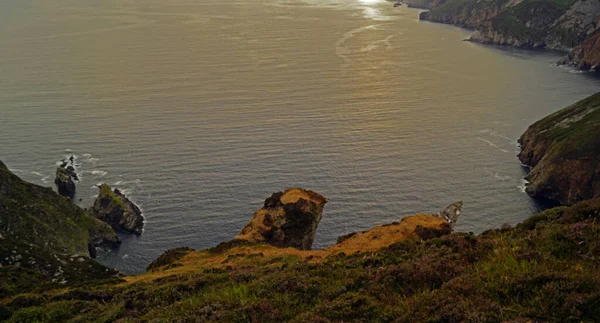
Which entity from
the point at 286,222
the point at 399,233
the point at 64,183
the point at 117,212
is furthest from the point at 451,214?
the point at 64,183

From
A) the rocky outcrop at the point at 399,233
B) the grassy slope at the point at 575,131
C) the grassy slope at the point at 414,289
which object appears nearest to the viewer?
the grassy slope at the point at 414,289

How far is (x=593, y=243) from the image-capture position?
1950 centimetres

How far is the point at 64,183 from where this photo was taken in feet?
275

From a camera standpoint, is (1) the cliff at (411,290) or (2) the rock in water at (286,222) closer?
(1) the cliff at (411,290)

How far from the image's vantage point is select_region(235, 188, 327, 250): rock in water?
186 feet

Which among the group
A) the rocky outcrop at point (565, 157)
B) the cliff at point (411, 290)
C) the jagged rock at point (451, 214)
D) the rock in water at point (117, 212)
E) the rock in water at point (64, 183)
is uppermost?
the cliff at point (411, 290)

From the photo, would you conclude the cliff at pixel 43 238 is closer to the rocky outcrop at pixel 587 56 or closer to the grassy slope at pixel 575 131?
the grassy slope at pixel 575 131

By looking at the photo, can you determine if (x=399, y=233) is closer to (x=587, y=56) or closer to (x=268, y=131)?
(x=268, y=131)

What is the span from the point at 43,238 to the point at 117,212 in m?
15.3

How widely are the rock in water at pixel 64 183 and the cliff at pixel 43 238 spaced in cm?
969

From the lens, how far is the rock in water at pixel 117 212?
75188mm

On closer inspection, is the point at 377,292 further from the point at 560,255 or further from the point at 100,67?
the point at 100,67

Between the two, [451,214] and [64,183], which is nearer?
[451,214]

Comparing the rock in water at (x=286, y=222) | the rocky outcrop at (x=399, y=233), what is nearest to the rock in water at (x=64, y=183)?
the rock in water at (x=286, y=222)
